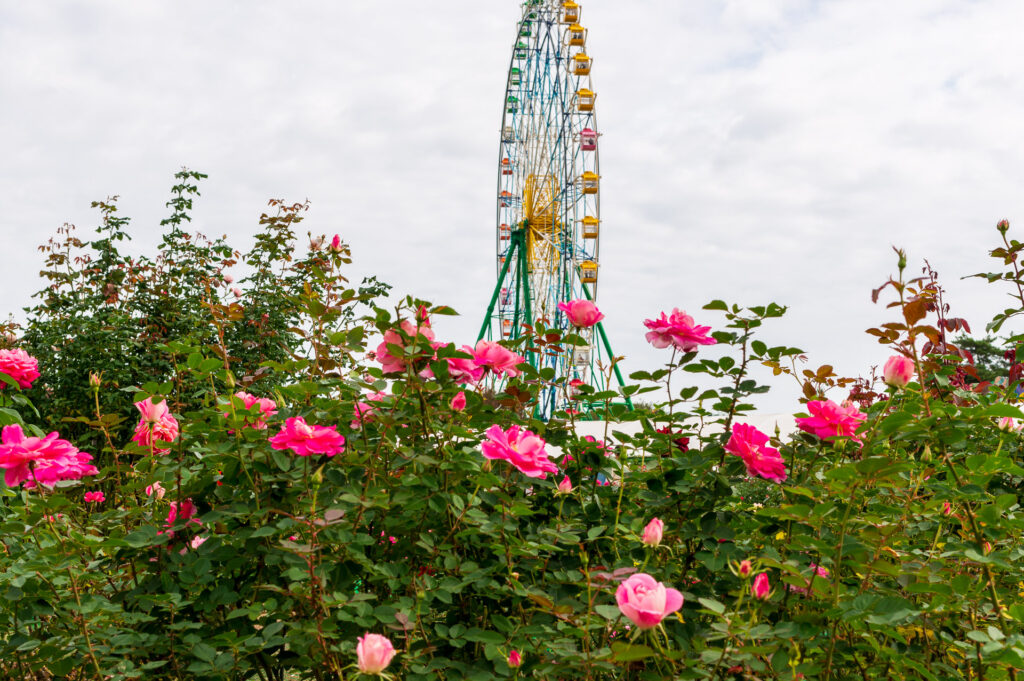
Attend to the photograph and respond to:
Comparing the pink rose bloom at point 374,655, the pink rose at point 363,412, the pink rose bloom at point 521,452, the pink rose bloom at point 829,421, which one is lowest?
the pink rose bloom at point 374,655

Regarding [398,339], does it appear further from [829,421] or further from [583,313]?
[829,421]

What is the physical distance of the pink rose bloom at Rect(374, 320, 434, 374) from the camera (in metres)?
1.55

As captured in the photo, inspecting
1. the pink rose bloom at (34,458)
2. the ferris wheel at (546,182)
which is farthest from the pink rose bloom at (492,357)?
the ferris wheel at (546,182)

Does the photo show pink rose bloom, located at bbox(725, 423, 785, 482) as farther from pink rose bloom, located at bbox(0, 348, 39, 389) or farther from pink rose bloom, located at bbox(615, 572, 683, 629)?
pink rose bloom, located at bbox(0, 348, 39, 389)

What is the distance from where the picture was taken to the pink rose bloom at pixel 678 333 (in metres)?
1.64

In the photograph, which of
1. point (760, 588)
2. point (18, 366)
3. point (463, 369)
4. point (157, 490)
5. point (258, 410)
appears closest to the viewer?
point (760, 588)

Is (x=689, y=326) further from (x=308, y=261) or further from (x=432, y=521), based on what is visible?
(x=308, y=261)

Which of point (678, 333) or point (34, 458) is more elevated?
point (678, 333)

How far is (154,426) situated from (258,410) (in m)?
0.34

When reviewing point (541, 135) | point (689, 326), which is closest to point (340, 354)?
point (689, 326)

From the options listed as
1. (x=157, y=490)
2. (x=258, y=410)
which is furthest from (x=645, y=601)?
(x=157, y=490)

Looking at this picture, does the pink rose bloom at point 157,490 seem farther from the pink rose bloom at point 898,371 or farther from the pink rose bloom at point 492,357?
the pink rose bloom at point 898,371

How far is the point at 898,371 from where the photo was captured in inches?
56.4

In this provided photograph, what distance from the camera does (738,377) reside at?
68.2 inches
